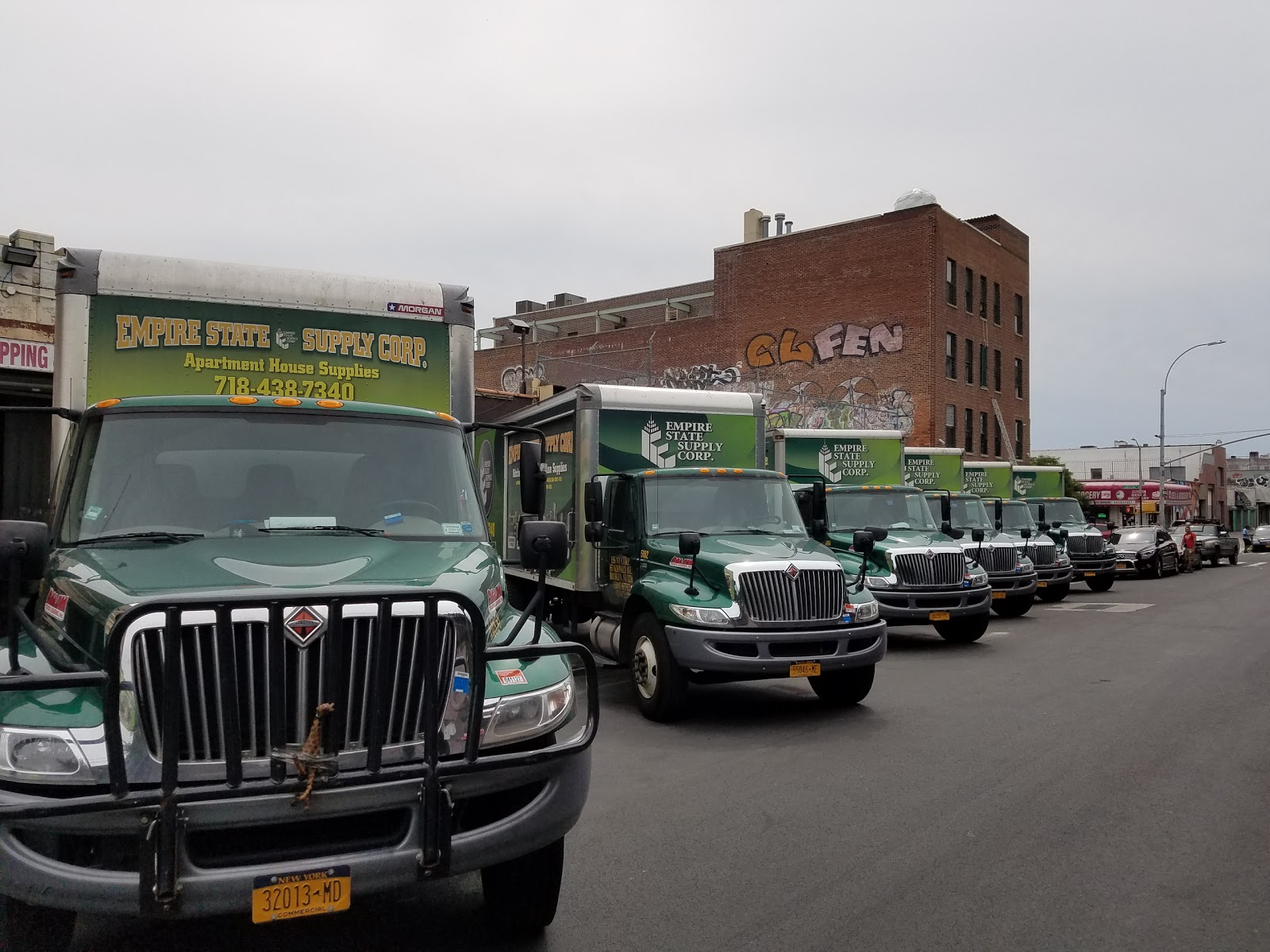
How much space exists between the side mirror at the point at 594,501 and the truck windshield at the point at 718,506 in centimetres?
46

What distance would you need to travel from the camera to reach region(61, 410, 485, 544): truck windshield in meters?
4.58

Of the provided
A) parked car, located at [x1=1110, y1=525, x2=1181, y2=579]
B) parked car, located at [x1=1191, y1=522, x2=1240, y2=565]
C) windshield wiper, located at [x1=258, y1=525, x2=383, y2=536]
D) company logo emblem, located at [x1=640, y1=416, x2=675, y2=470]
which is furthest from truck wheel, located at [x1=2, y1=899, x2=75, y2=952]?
parked car, located at [x1=1191, y1=522, x2=1240, y2=565]

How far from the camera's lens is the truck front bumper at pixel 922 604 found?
1338cm

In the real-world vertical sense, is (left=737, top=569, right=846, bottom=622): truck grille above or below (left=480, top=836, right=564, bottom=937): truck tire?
above

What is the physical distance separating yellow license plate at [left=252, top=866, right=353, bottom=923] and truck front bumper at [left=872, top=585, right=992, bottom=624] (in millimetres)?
10773

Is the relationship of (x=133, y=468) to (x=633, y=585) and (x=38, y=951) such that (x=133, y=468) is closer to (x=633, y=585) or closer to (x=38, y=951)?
(x=38, y=951)

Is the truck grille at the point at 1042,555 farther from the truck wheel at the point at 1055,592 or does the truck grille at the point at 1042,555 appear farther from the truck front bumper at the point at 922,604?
the truck front bumper at the point at 922,604

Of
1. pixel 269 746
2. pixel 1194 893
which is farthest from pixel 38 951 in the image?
pixel 1194 893

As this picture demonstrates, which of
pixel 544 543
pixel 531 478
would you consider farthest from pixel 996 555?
pixel 544 543

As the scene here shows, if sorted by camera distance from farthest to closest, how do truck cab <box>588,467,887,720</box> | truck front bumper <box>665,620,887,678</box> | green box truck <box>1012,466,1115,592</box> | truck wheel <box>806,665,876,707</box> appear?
green box truck <box>1012,466,1115,592</box> < truck wheel <box>806,665,876,707</box> < truck cab <box>588,467,887,720</box> < truck front bumper <box>665,620,887,678</box>

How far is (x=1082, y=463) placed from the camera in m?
87.1

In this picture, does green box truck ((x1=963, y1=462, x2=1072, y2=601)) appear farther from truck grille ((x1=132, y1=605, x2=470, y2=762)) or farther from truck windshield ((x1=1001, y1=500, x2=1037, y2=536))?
truck grille ((x1=132, y1=605, x2=470, y2=762))

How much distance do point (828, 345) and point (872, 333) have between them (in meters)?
2.10

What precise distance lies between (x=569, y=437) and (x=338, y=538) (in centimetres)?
677
